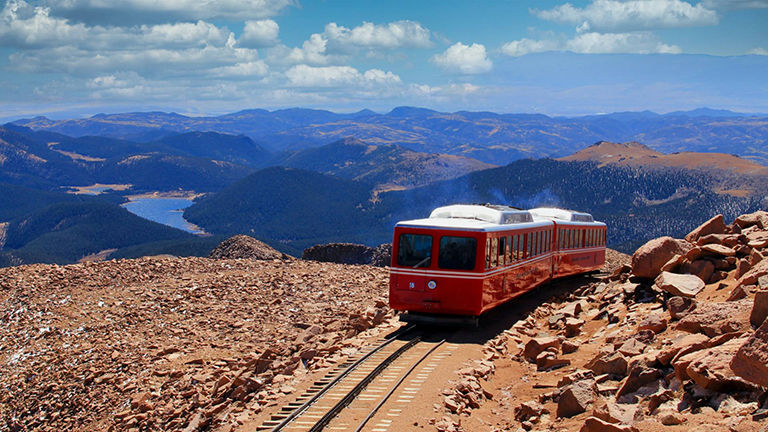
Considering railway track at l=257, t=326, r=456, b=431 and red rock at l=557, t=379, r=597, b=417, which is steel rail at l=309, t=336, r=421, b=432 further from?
red rock at l=557, t=379, r=597, b=417

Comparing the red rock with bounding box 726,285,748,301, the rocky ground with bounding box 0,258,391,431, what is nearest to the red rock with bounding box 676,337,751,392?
the red rock with bounding box 726,285,748,301

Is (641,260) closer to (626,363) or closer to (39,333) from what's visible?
(626,363)

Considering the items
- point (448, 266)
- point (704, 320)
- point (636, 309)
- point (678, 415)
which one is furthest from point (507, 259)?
point (678, 415)

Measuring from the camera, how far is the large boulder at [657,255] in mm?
18500

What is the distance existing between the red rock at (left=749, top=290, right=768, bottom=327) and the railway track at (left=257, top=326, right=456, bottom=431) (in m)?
5.64

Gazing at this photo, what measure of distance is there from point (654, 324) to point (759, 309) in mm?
3432

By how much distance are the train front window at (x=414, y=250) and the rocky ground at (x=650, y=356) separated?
2.69m

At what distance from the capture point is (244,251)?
36219 mm

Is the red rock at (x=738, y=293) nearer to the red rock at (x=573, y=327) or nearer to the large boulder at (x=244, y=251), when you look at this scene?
the red rock at (x=573, y=327)

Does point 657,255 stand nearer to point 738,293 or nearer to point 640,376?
point 738,293

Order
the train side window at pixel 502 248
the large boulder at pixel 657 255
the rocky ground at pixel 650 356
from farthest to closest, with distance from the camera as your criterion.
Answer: the train side window at pixel 502 248, the large boulder at pixel 657 255, the rocky ground at pixel 650 356

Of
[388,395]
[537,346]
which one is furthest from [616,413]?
[537,346]

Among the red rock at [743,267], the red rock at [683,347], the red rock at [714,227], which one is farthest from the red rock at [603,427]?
the red rock at [714,227]

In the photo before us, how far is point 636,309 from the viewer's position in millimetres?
17203
